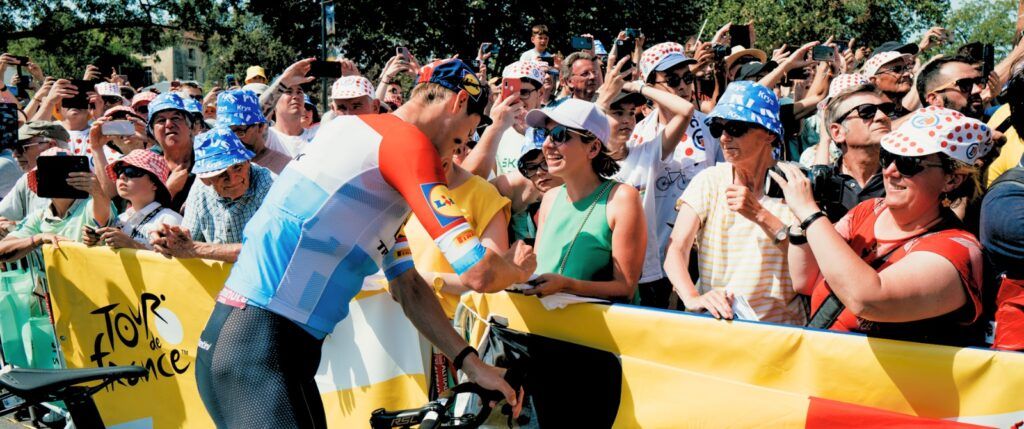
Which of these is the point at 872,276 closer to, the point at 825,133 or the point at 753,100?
the point at 753,100

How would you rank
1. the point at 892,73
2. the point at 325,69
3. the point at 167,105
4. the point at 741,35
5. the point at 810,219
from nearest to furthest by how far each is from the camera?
the point at 810,219 → the point at 167,105 → the point at 892,73 → the point at 325,69 → the point at 741,35

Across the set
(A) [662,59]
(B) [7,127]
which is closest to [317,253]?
(A) [662,59]

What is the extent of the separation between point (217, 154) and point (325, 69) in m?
3.81

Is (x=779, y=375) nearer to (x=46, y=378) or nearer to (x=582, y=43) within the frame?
(x=46, y=378)

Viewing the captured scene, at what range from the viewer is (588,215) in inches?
149

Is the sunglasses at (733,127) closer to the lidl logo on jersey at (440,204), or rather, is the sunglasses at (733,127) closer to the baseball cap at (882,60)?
the lidl logo on jersey at (440,204)

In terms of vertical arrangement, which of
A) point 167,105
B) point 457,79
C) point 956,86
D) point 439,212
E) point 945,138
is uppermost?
point 457,79

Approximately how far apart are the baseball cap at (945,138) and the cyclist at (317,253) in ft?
4.21

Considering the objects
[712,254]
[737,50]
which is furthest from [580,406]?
[737,50]

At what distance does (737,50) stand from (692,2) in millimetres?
35509

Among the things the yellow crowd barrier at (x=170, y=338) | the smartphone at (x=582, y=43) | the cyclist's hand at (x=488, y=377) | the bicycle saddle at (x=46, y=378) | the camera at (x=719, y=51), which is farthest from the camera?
the smartphone at (x=582, y=43)

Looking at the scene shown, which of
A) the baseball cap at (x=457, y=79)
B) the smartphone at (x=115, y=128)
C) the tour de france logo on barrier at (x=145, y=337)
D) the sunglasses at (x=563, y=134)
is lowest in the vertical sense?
the tour de france logo on barrier at (x=145, y=337)

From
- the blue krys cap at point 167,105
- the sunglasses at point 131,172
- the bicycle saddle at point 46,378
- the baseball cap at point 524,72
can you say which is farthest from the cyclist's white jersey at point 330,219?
the baseball cap at point 524,72

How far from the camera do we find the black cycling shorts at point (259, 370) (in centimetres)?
288
